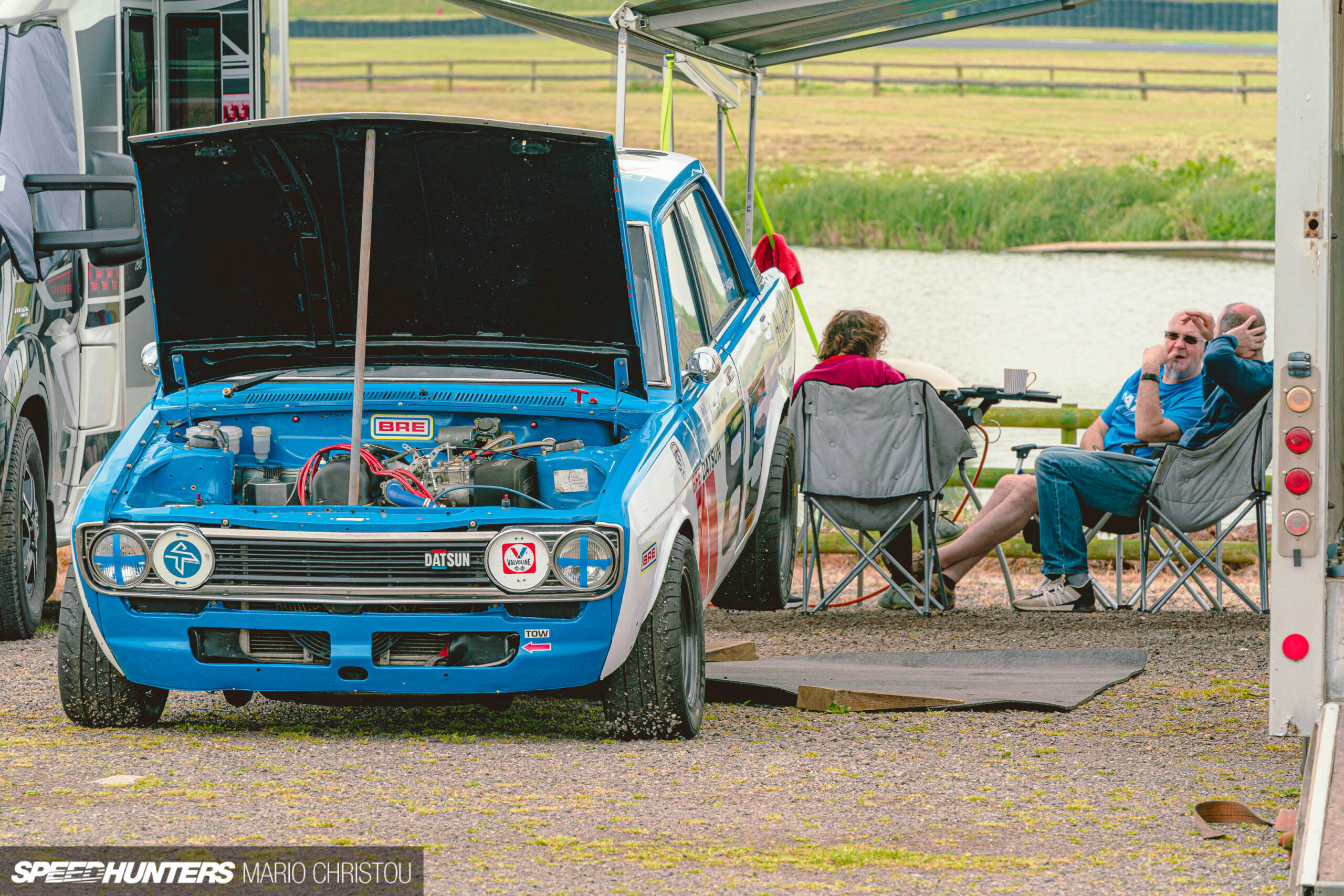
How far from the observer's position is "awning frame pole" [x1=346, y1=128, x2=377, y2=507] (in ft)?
17.6

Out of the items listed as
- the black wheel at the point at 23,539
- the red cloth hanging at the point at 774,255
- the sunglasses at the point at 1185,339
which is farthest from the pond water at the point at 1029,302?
the black wheel at the point at 23,539

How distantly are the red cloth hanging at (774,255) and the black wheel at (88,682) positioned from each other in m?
4.38

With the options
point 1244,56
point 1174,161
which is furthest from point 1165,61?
point 1174,161

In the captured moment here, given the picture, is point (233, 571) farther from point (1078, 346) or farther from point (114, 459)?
point (1078, 346)

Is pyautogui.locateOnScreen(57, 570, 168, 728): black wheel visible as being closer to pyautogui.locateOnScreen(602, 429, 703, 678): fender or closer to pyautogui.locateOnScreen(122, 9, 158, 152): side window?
pyautogui.locateOnScreen(602, 429, 703, 678): fender

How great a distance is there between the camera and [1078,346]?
25953 mm

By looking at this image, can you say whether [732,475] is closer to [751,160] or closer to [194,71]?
[751,160]

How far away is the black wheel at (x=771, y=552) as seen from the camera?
7.80m

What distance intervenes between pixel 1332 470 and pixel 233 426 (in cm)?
330

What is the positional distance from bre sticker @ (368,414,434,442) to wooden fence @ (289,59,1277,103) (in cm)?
3544

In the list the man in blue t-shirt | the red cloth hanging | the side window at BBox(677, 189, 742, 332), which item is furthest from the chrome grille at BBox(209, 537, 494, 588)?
the red cloth hanging

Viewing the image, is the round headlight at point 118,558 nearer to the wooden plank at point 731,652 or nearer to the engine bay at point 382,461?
the engine bay at point 382,461

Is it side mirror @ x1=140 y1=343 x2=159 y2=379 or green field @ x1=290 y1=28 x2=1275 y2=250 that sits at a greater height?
green field @ x1=290 y1=28 x2=1275 y2=250

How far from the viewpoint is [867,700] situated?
5871mm
